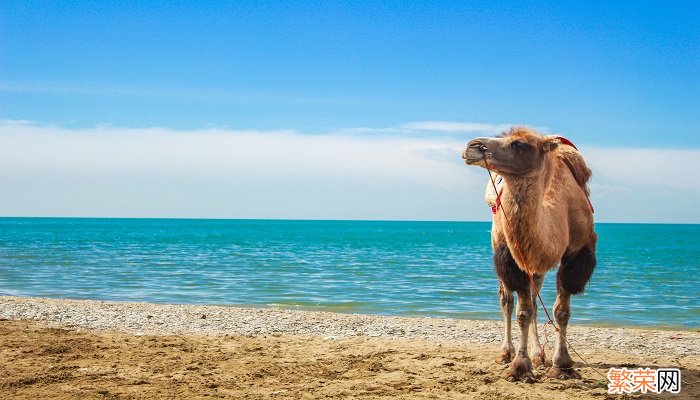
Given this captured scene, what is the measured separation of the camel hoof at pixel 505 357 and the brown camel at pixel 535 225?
1 cm

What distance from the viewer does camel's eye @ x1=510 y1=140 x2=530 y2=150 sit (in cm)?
668

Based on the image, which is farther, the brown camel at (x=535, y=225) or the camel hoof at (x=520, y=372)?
the camel hoof at (x=520, y=372)

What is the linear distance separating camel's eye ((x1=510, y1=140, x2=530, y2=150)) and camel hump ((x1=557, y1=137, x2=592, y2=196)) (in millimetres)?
1535

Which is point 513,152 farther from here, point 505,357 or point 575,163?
point 505,357

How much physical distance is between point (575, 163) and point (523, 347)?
2187mm

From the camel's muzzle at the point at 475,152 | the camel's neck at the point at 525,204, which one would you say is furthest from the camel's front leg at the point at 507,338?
the camel's muzzle at the point at 475,152

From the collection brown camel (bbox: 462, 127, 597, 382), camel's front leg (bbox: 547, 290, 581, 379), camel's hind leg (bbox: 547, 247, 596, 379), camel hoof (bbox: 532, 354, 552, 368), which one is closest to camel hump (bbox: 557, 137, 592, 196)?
brown camel (bbox: 462, 127, 597, 382)

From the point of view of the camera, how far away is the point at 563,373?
7.65 m

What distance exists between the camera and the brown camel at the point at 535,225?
261 inches

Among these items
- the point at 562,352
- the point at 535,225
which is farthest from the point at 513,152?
the point at 562,352

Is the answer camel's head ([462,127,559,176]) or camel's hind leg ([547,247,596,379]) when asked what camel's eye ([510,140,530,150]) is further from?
camel's hind leg ([547,247,596,379])

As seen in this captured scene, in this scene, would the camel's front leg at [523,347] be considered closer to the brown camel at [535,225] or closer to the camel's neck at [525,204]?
the brown camel at [535,225]

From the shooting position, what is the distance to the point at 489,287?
24.0 meters

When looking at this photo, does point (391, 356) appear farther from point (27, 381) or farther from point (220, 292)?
point (220, 292)
